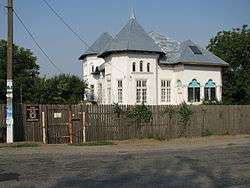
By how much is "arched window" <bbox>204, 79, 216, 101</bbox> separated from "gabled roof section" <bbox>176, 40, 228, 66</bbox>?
6.45ft

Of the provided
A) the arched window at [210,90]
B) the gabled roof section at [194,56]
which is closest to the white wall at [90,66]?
the gabled roof section at [194,56]

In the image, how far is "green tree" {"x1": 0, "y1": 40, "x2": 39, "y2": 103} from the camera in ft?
145

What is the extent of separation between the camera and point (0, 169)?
13.8m

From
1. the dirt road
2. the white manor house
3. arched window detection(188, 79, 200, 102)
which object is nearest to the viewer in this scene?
the dirt road

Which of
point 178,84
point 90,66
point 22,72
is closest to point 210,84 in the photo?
point 178,84

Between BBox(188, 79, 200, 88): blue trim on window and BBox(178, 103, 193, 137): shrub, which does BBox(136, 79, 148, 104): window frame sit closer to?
BBox(188, 79, 200, 88): blue trim on window

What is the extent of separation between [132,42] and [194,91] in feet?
25.3

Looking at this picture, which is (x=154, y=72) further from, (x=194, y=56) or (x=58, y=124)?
(x=58, y=124)

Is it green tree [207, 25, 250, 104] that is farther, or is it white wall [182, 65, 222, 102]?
green tree [207, 25, 250, 104]

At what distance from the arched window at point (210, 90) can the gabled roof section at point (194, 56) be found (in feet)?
6.45

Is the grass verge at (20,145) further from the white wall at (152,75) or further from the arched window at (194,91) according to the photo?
the arched window at (194,91)

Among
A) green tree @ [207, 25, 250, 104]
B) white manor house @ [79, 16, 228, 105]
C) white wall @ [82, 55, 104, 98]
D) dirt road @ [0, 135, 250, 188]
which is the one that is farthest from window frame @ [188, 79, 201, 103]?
dirt road @ [0, 135, 250, 188]

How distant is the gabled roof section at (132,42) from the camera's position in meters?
42.0

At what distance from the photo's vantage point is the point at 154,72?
43.1m
